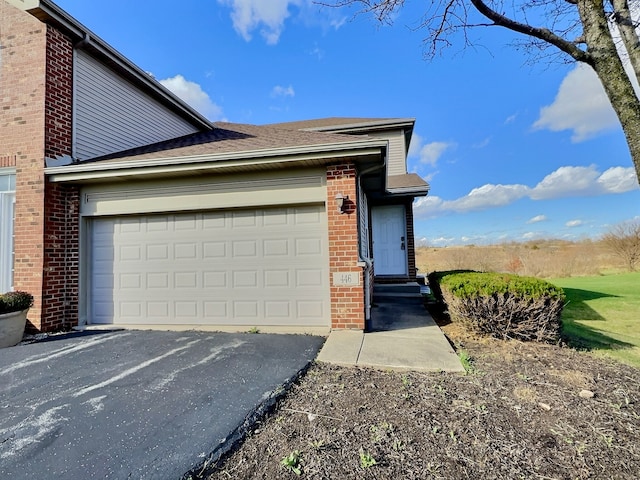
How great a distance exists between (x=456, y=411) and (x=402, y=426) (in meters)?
0.57

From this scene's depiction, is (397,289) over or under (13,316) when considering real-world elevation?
under

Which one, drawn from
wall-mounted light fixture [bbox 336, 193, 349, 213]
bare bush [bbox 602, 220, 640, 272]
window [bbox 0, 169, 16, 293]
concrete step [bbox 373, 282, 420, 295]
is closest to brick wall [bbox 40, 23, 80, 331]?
window [bbox 0, 169, 16, 293]

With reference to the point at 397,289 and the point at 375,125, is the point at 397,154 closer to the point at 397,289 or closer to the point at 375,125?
the point at 375,125

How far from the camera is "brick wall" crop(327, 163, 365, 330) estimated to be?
5.19m

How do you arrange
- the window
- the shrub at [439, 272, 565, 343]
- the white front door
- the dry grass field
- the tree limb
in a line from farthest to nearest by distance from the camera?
the dry grass field, the white front door, the window, the tree limb, the shrub at [439, 272, 565, 343]

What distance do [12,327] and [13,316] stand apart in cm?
18

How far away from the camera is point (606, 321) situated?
7012mm

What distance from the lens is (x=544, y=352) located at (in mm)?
4320

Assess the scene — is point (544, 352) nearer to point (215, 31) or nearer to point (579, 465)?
point (579, 465)

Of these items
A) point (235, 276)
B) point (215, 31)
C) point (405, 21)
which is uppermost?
point (215, 31)

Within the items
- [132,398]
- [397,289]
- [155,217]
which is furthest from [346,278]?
[397,289]

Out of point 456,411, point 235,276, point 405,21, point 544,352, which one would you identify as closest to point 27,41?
point 235,276

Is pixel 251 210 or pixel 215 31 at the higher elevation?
pixel 215 31

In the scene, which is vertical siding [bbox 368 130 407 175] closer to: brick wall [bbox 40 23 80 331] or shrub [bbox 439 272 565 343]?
shrub [bbox 439 272 565 343]
